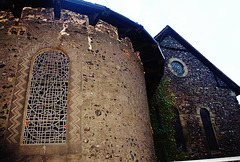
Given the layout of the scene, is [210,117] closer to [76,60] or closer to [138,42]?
[138,42]

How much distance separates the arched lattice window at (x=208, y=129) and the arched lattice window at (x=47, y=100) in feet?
29.1

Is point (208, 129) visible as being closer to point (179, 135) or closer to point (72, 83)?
point (179, 135)

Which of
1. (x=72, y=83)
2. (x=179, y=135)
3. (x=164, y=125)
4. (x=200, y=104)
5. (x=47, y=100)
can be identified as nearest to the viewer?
(x=47, y=100)

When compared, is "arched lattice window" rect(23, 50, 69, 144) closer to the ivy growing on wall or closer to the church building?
the church building

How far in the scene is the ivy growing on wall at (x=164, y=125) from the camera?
931cm

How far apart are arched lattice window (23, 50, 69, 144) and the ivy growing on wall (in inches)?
235

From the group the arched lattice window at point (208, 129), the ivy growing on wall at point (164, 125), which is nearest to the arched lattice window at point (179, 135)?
the ivy growing on wall at point (164, 125)

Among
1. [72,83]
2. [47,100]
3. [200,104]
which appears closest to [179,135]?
[200,104]

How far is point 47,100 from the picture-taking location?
4.66 m

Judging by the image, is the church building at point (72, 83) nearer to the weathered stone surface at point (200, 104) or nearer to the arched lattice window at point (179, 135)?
the arched lattice window at point (179, 135)

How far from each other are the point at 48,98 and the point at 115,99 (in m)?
1.63

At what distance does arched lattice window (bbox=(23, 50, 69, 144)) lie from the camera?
4258 millimetres

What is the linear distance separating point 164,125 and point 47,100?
680 centimetres

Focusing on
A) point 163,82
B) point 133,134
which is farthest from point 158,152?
point 133,134
